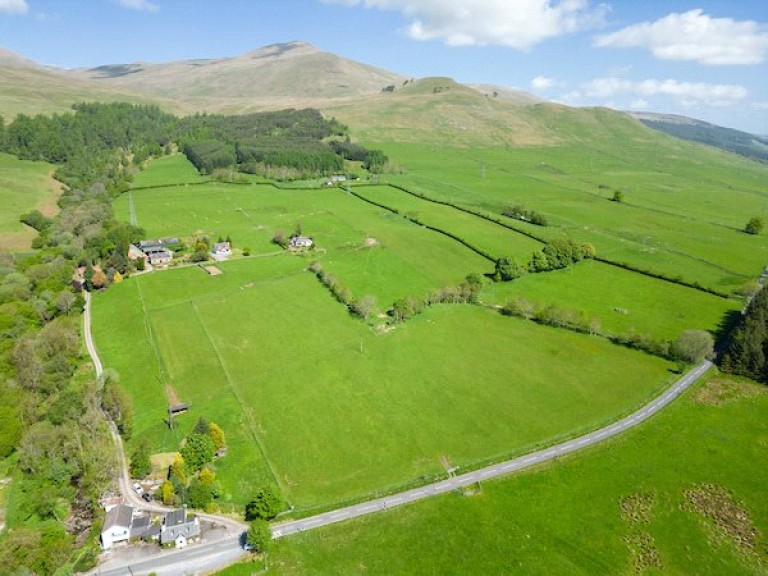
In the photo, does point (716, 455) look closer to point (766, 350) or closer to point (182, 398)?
point (766, 350)

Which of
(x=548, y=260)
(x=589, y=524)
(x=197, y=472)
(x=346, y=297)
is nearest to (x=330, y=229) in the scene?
(x=346, y=297)

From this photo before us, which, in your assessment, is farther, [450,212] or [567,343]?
[450,212]

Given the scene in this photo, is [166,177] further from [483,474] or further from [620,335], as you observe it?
[483,474]

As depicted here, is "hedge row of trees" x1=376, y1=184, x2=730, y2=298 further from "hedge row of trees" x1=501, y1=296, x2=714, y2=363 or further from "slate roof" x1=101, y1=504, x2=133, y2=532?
"slate roof" x1=101, y1=504, x2=133, y2=532

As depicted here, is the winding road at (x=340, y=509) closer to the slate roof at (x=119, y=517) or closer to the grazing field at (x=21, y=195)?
the slate roof at (x=119, y=517)

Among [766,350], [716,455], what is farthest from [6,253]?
[766,350]

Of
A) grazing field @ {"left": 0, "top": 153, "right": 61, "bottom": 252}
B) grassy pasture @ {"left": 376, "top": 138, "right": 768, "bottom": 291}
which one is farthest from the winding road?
grazing field @ {"left": 0, "top": 153, "right": 61, "bottom": 252}
